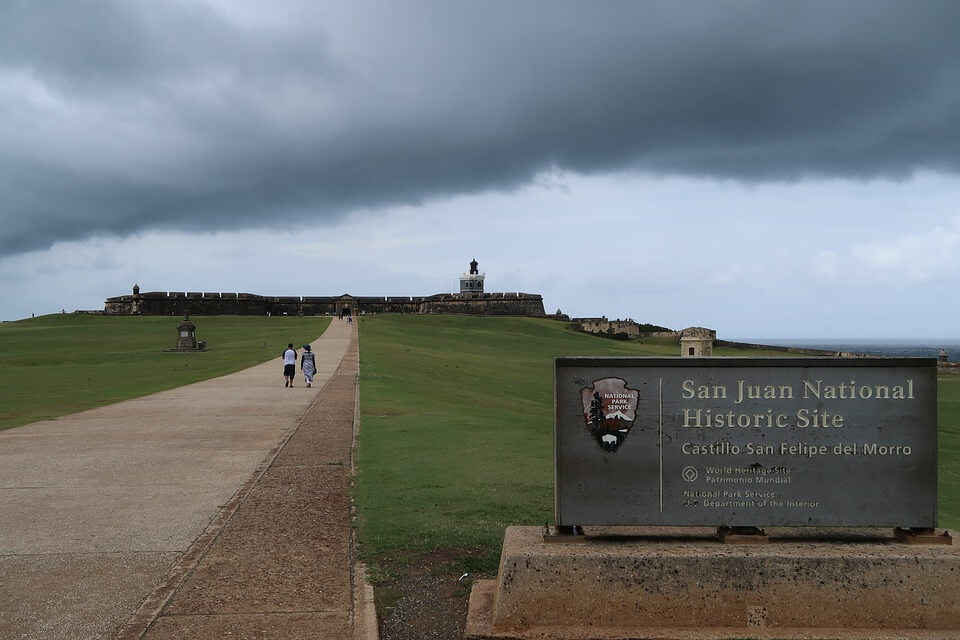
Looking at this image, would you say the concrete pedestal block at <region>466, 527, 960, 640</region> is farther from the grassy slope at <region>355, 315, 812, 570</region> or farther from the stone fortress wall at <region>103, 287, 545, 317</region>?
the stone fortress wall at <region>103, 287, 545, 317</region>

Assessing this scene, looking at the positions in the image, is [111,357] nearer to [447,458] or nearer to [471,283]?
[447,458]

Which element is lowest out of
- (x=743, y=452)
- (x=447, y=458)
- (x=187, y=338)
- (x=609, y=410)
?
(x=447, y=458)

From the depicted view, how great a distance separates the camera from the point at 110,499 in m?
7.30

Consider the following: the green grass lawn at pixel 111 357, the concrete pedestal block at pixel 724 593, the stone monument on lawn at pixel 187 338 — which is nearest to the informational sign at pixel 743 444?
the concrete pedestal block at pixel 724 593

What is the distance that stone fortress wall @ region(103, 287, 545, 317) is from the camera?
76.3 meters

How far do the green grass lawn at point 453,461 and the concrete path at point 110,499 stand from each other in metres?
1.38

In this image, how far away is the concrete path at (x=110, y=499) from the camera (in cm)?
466

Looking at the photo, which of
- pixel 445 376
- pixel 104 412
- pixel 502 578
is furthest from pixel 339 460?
pixel 445 376

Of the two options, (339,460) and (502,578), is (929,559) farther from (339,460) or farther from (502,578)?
(339,460)

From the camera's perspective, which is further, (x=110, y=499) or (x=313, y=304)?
(x=313, y=304)

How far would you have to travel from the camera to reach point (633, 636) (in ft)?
13.5

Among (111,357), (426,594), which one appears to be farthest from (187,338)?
(426,594)

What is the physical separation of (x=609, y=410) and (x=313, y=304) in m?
78.0

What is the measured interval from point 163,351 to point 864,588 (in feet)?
124
